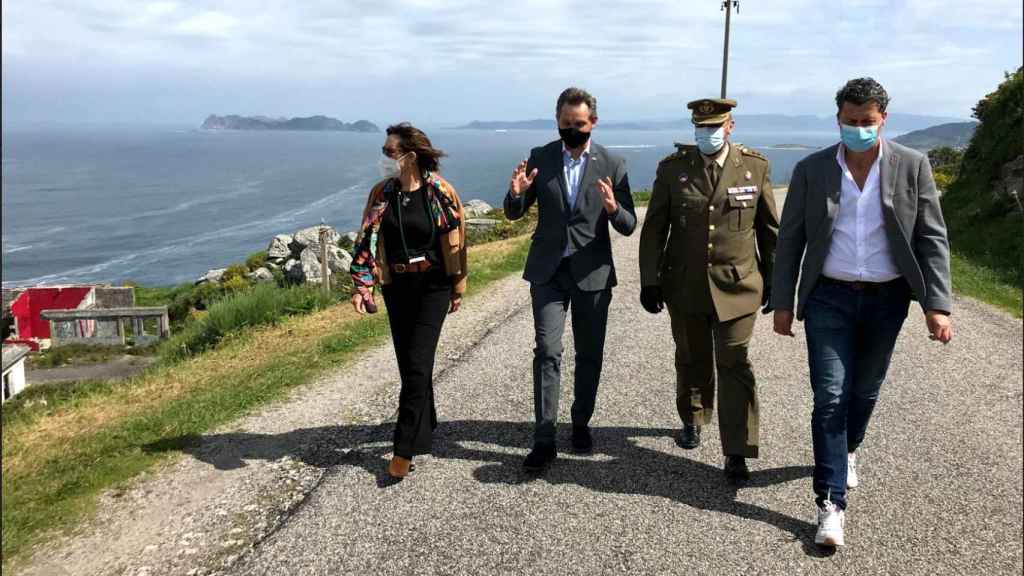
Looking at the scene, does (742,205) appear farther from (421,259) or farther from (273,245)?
(273,245)

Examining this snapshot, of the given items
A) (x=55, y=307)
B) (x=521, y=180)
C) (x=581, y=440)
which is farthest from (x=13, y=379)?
(x=521, y=180)

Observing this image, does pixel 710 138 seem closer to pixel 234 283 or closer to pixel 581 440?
pixel 581 440

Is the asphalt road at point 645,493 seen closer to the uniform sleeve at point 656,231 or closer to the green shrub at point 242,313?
the uniform sleeve at point 656,231

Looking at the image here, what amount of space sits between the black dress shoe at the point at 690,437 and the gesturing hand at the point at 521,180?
71.2 inches

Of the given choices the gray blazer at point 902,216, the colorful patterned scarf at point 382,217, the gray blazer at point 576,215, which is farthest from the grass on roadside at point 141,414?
the gray blazer at point 902,216

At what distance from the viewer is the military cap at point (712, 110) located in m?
4.53

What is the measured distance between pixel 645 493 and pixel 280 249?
4050 cm

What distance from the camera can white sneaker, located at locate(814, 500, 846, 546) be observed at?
3.86 m

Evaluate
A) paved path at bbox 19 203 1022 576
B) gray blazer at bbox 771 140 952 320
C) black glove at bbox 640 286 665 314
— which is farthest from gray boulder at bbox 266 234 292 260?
gray blazer at bbox 771 140 952 320

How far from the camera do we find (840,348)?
4020 mm

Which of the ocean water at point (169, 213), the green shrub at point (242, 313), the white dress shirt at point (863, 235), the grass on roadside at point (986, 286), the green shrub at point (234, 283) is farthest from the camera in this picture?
the ocean water at point (169, 213)

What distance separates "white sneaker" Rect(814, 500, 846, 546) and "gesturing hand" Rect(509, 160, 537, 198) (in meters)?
2.33

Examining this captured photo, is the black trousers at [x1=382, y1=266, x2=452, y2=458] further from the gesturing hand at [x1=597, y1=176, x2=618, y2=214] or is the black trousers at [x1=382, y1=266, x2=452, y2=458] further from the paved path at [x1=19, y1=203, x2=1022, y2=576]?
the gesturing hand at [x1=597, y1=176, x2=618, y2=214]

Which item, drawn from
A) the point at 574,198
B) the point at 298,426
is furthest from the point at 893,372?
the point at 298,426
